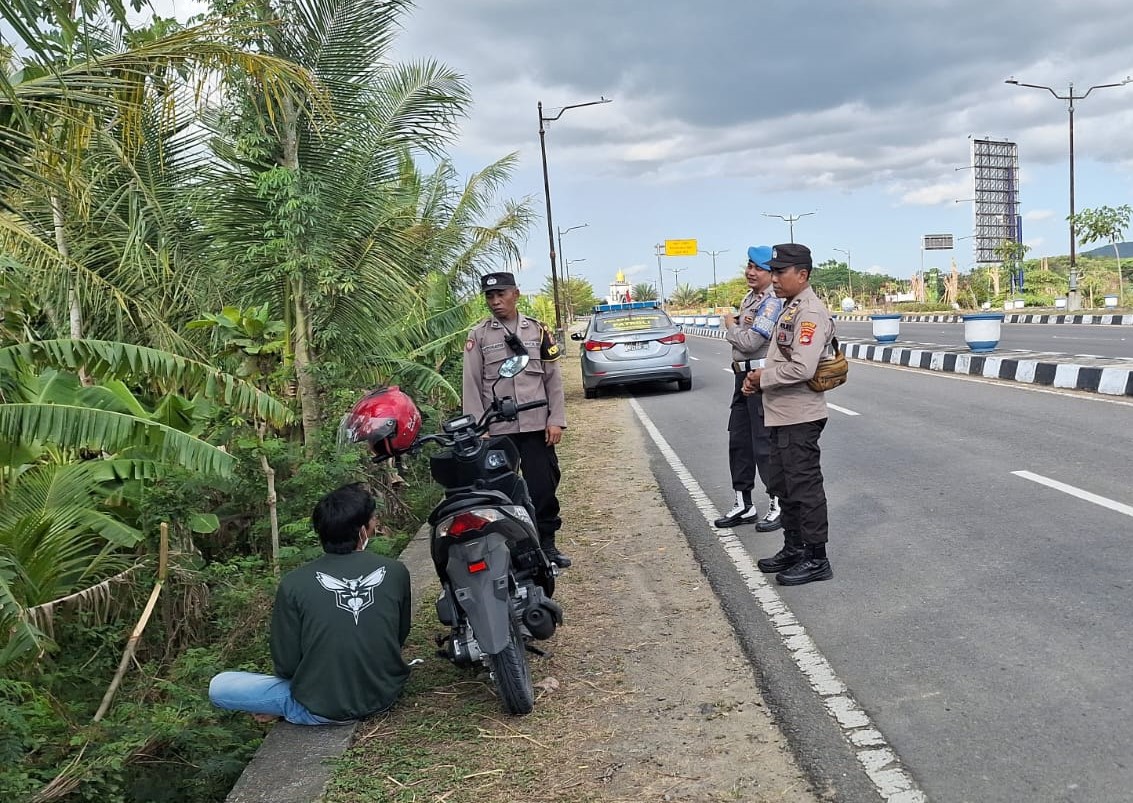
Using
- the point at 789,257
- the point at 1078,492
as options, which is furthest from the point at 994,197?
the point at 789,257

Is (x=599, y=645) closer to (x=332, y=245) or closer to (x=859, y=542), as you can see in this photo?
(x=859, y=542)

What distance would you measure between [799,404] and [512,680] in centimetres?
230

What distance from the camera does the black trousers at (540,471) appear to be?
5.31 m

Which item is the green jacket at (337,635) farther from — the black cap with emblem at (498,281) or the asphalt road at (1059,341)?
the asphalt road at (1059,341)

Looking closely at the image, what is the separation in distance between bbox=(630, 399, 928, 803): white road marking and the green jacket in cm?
177

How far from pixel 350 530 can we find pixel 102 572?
3.68 meters

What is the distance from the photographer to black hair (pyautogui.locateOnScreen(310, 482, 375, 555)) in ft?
12.3

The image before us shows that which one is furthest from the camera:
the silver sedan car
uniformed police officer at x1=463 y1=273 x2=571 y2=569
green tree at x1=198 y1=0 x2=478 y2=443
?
the silver sedan car

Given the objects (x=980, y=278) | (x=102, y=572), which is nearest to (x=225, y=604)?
(x=102, y=572)

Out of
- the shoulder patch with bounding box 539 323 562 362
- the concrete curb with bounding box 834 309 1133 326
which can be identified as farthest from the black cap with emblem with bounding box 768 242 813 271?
the concrete curb with bounding box 834 309 1133 326

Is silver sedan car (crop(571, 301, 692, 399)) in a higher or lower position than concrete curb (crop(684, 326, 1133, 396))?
higher

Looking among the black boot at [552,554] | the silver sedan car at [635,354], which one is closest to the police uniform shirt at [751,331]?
the black boot at [552,554]

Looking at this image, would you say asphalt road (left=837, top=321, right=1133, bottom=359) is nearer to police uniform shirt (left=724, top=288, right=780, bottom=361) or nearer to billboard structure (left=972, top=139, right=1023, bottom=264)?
police uniform shirt (left=724, top=288, right=780, bottom=361)

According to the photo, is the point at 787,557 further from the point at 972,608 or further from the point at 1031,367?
the point at 1031,367
